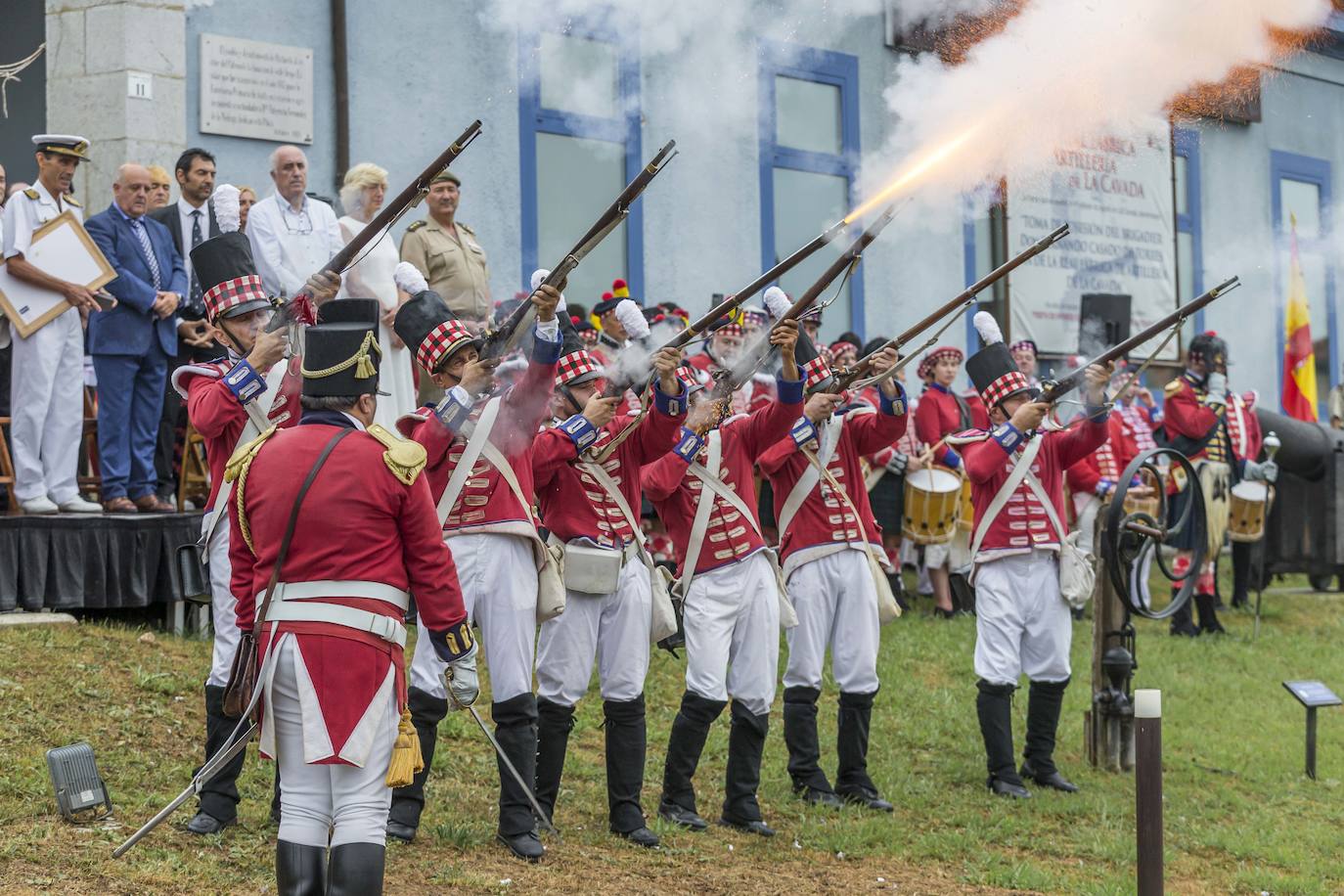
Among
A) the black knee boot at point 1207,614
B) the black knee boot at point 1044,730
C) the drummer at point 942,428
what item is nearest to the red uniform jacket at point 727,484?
the black knee boot at point 1044,730

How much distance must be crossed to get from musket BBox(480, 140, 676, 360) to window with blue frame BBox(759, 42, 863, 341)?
8.47 m

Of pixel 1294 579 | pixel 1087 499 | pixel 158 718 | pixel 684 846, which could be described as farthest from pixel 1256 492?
pixel 158 718

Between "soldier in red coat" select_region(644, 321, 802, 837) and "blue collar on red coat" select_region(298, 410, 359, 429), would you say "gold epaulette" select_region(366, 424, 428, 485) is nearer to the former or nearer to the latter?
"blue collar on red coat" select_region(298, 410, 359, 429)

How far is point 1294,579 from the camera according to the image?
62.7 feet

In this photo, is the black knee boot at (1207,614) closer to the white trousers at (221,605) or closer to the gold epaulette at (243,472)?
the white trousers at (221,605)

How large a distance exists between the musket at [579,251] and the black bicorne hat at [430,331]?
11 centimetres

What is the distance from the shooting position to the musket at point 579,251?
21.9 feet

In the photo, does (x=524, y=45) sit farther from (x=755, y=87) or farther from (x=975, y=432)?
(x=975, y=432)

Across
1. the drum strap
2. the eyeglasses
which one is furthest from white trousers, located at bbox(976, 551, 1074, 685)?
the eyeglasses

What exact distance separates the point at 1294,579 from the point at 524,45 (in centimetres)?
1093

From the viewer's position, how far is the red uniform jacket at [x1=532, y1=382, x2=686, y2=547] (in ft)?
24.7

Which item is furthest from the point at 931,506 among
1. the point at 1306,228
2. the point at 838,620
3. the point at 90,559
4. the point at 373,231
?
the point at 1306,228

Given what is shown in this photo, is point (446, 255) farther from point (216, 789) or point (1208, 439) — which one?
point (1208, 439)

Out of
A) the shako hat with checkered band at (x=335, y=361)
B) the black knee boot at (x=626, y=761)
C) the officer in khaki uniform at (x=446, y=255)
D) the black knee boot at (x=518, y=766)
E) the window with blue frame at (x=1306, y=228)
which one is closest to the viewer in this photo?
the shako hat with checkered band at (x=335, y=361)
